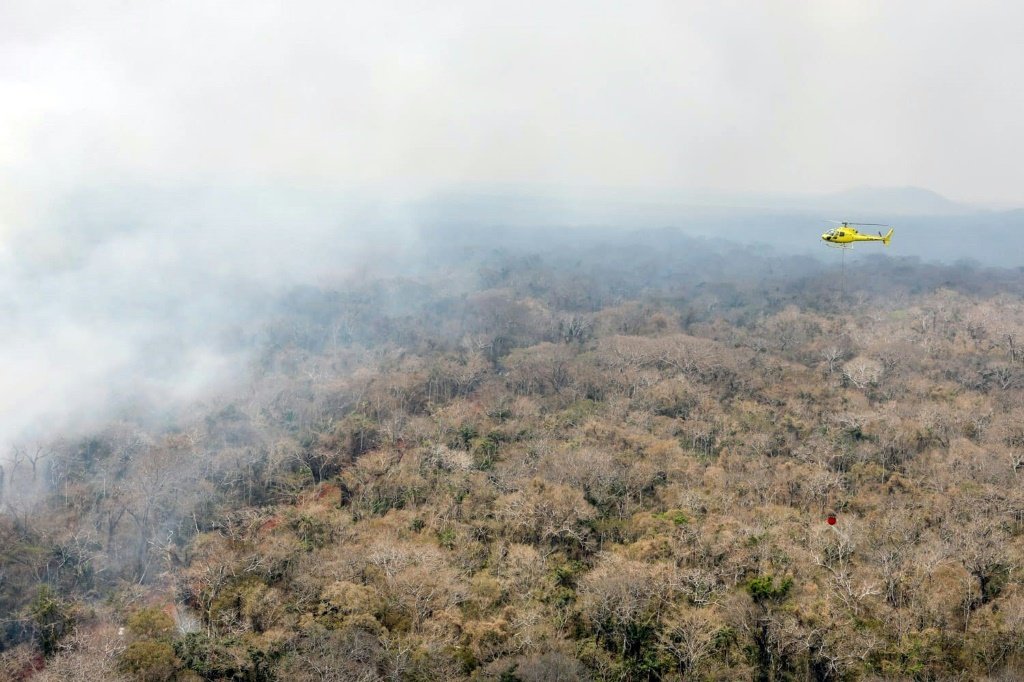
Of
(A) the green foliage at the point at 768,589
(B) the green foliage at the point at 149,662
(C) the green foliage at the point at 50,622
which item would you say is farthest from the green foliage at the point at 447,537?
(C) the green foliage at the point at 50,622

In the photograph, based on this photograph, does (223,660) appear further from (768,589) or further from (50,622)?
(768,589)

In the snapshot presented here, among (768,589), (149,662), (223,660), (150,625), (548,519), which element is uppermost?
(768,589)

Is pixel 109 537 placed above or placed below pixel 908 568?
below

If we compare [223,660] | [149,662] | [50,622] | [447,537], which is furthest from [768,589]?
[50,622]

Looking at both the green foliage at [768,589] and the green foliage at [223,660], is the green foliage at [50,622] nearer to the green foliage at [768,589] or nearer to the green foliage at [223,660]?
the green foliage at [223,660]

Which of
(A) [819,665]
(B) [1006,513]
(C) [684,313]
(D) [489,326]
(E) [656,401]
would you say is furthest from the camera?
(C) [684,313]

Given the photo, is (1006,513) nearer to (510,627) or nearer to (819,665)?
(819,665)

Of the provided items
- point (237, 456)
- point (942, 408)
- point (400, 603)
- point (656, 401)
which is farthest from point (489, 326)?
point (400, 603)

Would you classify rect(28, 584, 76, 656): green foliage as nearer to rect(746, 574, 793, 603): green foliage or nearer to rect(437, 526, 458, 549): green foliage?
rect(437, 526, 458, 549): green foliage
